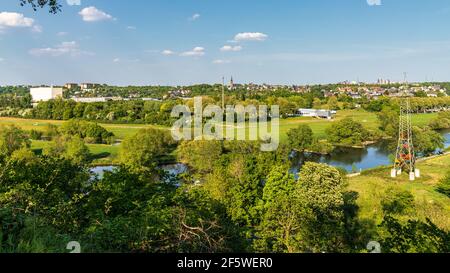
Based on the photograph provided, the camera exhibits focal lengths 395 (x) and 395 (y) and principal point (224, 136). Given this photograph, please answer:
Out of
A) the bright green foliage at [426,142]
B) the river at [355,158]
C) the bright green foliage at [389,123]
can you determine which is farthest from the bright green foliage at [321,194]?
the bright green foliage at [389,123]

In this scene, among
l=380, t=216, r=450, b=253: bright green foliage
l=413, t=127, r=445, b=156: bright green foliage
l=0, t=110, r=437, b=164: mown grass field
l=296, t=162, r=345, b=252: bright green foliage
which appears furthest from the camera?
l=0, t=110, r=437, b=164: mown grass field

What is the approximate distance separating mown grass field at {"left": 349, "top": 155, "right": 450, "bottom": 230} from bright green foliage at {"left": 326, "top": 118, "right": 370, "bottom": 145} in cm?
1213

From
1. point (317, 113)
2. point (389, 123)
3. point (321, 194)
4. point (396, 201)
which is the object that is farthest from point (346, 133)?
point (321, 194)

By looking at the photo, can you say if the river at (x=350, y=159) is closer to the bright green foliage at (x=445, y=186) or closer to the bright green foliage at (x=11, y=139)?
the bright green foliage at (x=11, y=139)

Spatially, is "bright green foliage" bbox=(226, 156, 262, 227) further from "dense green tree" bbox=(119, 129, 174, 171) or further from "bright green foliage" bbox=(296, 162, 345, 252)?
"dense green tree" bbox=(119, 129, 174, 171)

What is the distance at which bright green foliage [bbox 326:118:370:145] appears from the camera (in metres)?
43.1

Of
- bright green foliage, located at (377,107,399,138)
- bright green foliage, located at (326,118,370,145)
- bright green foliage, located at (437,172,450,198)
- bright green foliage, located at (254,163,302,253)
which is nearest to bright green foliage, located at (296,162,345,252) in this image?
bright green foliage, located at (254,163,302,253)

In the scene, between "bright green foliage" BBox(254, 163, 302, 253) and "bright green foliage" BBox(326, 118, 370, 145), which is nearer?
"bright green foliage" BBox(254, 163, 302, 253)

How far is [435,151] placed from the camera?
3741 cm

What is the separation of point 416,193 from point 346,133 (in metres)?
22.4

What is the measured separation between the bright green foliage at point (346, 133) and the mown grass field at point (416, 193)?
39.8 feet

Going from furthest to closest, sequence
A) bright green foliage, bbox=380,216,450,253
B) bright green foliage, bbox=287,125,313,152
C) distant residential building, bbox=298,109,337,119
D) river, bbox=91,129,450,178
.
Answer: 1. distant residential building, bbox=298,109,337,119
2. bright green foliage, bbox=287,125,313,152
3. river, bbox=91,129,450,178
4. bright green foliage, bbox=380,216,450,253
